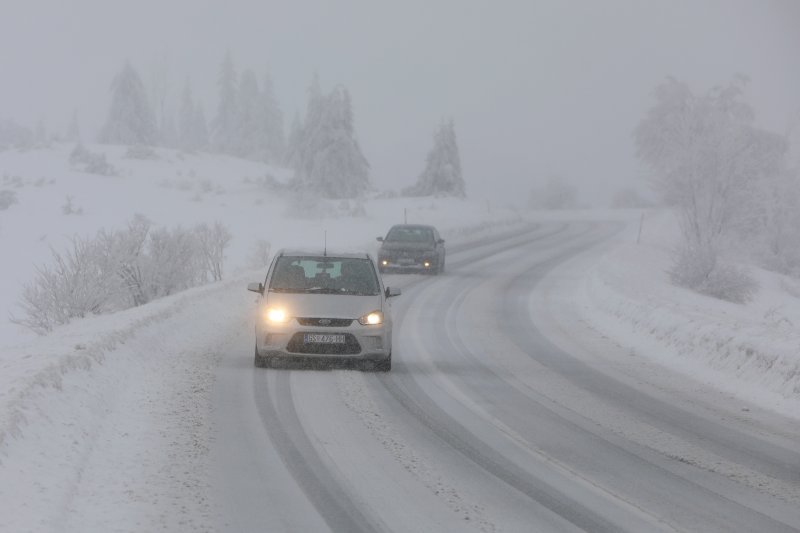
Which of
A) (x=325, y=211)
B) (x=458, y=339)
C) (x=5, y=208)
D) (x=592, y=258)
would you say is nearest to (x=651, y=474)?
(x=458, y=339)

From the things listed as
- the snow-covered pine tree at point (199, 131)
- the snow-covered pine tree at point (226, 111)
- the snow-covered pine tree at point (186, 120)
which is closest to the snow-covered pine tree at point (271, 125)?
the snow-covered pine tree at point (226, 111)

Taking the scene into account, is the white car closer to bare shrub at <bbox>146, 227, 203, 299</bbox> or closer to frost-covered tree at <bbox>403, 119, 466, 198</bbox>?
bare shrub at <bbox>146, 227, 203, 299</bbox>

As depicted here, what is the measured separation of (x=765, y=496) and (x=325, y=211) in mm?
52343

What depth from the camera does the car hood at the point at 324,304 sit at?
1165cm

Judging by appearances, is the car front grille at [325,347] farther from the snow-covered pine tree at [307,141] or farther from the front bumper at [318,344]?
the snow-covered pine tree at [307,141]

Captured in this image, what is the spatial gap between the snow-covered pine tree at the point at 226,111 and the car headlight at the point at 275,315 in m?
97.2

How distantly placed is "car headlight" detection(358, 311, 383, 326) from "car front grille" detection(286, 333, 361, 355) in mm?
249

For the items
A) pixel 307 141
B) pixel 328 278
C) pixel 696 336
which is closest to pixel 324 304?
pixel 328 278

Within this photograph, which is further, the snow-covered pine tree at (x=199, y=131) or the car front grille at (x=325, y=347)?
the snow-covered pine tree at (x=199, y=131)

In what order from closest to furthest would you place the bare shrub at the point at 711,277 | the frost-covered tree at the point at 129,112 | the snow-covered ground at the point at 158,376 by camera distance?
1. the snow-covered ground at the point at 158,376
2. the bare shrub at the point at 711,277
3. the frost-covered tree at the point at 129,112

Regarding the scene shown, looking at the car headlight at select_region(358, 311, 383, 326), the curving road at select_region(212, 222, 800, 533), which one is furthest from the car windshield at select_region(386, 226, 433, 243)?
the car headlight at select_region(358, 311, 383, 326)

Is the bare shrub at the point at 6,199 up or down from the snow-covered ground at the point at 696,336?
up

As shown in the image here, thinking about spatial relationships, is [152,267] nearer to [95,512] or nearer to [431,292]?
[431,292]

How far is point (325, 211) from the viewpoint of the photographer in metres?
58.2
